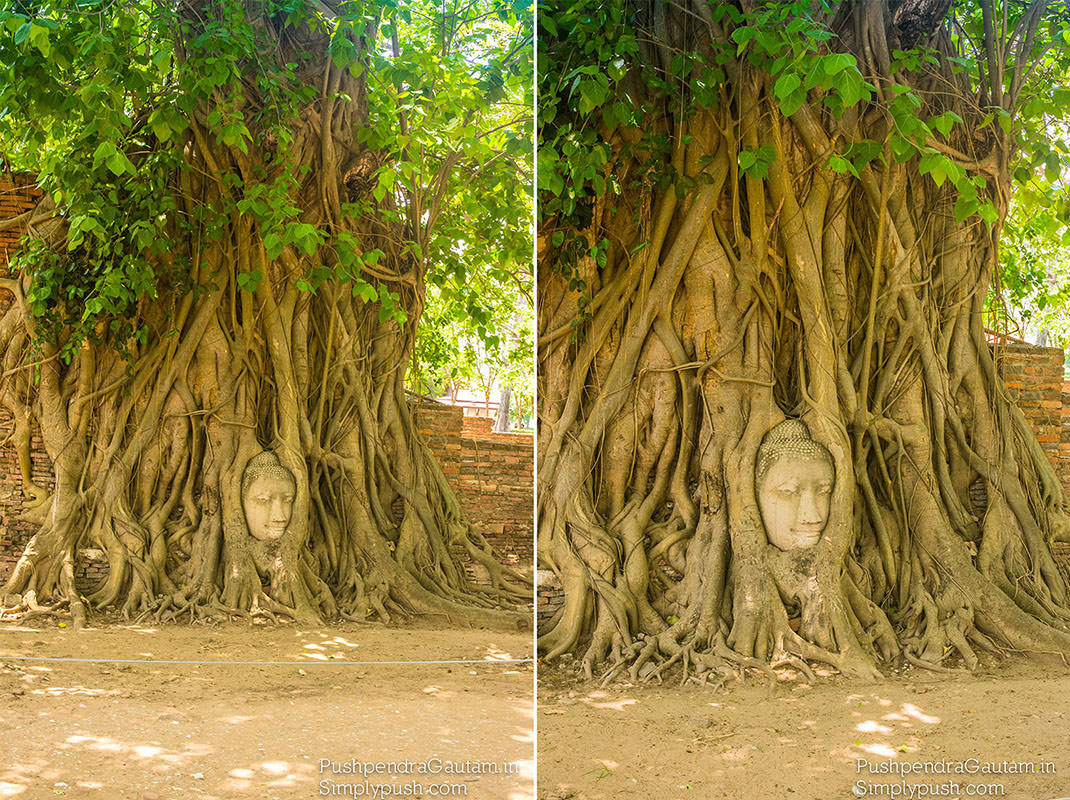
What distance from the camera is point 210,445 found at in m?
3.65

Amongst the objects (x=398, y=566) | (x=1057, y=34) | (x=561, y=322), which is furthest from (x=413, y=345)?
(x=1057, y=34)

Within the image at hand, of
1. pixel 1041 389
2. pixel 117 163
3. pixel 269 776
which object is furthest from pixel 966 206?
pixel 117 163

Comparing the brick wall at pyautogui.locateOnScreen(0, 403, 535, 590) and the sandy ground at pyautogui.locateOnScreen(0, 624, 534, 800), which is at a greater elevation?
the brick wall at pyautogui.locateOnScreen(0, 403, 535, 590)

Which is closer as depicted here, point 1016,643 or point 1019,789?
point 1019,789

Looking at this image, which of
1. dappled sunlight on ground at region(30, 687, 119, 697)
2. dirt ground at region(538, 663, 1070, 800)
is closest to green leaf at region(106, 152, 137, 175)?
dappled sunlight on ground at region(30, 687, 119, 697)

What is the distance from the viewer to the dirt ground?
205 centimetres

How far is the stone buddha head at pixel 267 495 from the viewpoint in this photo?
11.4 ft

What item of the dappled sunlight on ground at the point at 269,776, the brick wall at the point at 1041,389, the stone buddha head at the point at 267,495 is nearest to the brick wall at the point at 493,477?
the dappled sunlight on ground at the point at 269,776

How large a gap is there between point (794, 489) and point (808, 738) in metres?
0.83

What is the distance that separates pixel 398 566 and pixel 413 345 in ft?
2.49

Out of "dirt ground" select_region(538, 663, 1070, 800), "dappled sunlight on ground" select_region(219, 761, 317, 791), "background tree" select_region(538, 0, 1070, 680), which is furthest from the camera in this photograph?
"background tree" select_region(538, 0, 1070, 680)

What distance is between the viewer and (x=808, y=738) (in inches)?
89.7

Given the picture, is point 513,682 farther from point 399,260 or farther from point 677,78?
point 677,78

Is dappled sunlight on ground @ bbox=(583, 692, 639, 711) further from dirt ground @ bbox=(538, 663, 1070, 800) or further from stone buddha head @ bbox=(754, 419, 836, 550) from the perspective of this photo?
stone buddha head @ bbox=(754, 419, 836, 550)
